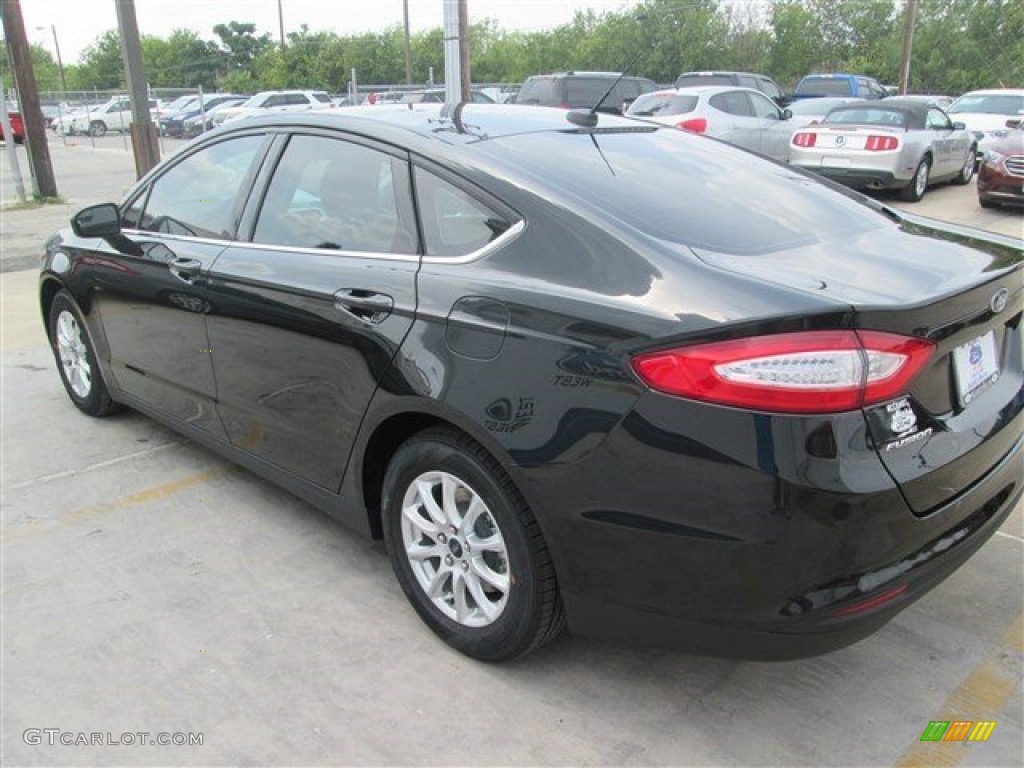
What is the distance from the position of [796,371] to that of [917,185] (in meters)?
12.0

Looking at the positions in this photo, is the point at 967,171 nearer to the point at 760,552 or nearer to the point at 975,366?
the point at 975,366

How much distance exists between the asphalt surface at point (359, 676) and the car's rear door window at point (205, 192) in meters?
1.23

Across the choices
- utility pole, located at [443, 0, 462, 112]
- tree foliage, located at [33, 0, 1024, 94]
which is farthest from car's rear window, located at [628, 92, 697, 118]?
tree foliage, located at [33, 0, 1024, 94]

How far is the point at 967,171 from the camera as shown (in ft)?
48.9

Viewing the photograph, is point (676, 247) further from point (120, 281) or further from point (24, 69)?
point (24, 69)

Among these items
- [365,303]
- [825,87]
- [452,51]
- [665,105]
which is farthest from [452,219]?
[825,87]

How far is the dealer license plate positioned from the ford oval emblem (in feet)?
0.23

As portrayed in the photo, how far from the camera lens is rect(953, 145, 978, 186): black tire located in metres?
14.7

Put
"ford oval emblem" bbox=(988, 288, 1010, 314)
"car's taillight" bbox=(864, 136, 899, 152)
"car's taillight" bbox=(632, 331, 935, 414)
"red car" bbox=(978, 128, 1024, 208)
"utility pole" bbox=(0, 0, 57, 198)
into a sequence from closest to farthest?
"car's taillight" bbox=(632, 331, 935, 414) < "ford oval emblem" bbox=(988, 288, 1010, 314) < "red car" bbox=(978, 128, 1024, 208) < "car's taillight" bbox=(864, 136, 899, 152) < "utility pole" bbox=(0, 0, 57, 198)

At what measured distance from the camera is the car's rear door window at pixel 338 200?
2824 millimetres

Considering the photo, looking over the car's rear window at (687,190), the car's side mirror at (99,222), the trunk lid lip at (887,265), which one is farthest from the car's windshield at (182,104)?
the trunk lid lip at (887,265)

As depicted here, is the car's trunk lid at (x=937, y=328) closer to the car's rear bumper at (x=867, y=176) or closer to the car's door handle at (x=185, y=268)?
the car's door handle at (x=185, y=268)

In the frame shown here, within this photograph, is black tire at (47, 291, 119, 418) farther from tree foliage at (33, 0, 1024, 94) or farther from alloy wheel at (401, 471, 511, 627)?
tree foliage at (33, 0, 1024, 94)

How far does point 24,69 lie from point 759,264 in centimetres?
1432
